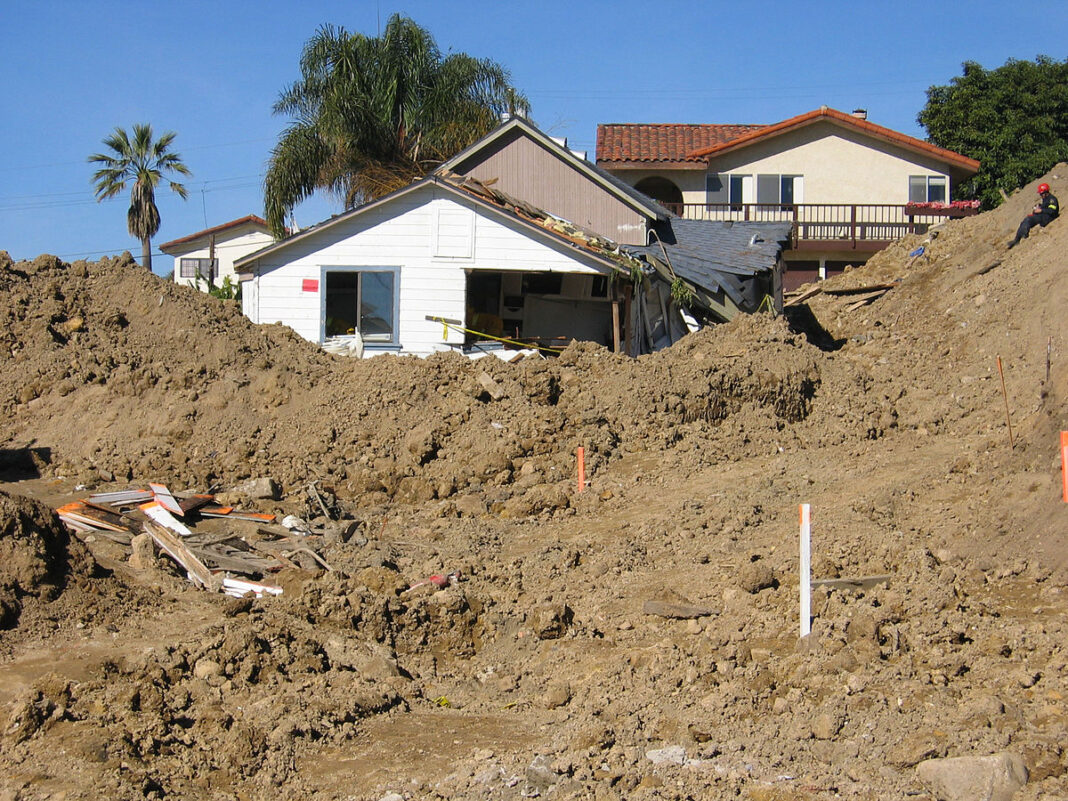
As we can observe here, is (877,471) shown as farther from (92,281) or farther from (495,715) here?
(92,281)

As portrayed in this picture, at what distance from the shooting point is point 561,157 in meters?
23.7

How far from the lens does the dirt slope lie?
6.67 meters

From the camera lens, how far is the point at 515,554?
11766 mm

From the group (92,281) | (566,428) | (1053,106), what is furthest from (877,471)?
(1053,106)

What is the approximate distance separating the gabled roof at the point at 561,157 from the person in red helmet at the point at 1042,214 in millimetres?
7200

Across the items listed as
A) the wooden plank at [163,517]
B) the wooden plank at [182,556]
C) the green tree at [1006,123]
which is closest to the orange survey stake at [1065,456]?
the wooden plank at [182,556]

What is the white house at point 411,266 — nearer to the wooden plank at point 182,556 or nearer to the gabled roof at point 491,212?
the gabled roof at point 491,212

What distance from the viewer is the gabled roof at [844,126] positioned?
3375 centimetres

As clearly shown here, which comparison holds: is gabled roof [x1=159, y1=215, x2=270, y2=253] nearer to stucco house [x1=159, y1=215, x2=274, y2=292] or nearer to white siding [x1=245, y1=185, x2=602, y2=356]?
stucco house [x1=159, y1=215, x2=274, y2=292]

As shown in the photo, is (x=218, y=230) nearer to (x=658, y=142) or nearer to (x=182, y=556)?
(x=658, y=142)

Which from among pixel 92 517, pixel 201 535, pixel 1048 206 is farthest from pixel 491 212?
pixel 1048 206

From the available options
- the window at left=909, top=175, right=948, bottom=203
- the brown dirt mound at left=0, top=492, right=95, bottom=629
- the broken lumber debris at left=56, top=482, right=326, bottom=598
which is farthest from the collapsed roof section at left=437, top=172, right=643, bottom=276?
the window at left=909, top=175, right=948, bottom=203

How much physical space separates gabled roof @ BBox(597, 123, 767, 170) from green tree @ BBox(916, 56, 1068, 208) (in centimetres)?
708

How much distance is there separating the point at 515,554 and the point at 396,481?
3.12 m
